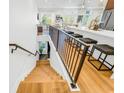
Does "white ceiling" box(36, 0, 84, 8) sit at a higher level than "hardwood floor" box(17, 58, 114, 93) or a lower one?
higher

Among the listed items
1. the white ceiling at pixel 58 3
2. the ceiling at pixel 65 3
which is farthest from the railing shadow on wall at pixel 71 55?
the white ceiling at pixel 58 3

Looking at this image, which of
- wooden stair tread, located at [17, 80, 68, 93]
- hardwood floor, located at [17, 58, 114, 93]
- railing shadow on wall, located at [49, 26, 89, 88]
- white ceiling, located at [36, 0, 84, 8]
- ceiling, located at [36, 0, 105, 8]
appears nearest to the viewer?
railing shadow on wall, located at [49, 26, 89, 88]

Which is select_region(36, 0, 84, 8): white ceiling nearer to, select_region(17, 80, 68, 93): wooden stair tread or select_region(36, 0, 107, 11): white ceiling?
select_region(36, 0, 107, 11): white ceiling

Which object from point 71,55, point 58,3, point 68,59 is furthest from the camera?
point 58,3

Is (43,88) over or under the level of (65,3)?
under

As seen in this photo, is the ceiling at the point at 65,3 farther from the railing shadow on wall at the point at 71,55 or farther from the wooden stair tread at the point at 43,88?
the wooden stair tread at the point at 43,88

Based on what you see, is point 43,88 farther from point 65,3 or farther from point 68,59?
point 65,3

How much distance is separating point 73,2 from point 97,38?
7.12m

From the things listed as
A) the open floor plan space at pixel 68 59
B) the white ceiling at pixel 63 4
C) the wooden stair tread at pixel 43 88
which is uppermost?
the white ceiling at pixel 63 4

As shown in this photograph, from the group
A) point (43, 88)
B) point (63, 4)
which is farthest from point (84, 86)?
point (63, 4)

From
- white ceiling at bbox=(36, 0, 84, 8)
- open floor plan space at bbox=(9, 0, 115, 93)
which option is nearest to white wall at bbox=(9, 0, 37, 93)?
open floor plan space at bbox=(9, 0, 115, 93)
